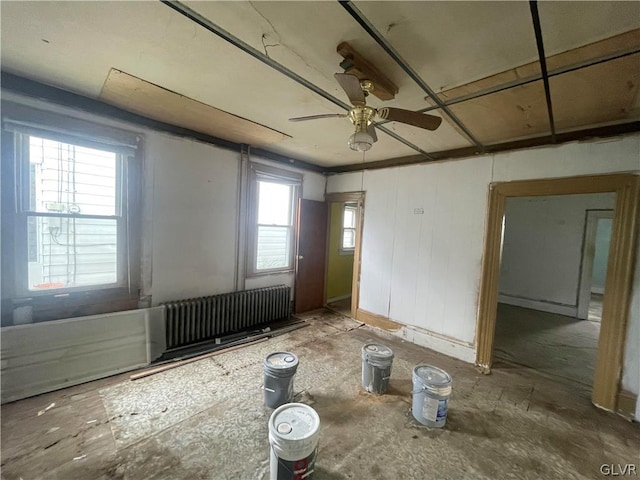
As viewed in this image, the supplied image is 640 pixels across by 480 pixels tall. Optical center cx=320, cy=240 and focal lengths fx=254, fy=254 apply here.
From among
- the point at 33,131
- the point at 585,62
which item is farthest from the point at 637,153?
the point at 33,131

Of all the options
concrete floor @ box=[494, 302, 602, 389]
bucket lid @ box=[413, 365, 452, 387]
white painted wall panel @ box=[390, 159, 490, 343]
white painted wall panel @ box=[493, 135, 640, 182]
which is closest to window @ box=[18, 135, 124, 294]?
bucket lid @ box=[413, 365, 452, 387]

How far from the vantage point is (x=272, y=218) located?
4285mm

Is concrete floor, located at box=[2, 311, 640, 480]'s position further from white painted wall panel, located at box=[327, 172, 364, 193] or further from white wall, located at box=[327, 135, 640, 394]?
white painted wall panel, located at box=[327, 172, 364, 193]

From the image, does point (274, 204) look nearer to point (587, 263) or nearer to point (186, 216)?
point (186, 216)

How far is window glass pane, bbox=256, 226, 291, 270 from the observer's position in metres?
4.16

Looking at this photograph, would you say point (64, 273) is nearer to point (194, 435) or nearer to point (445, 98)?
point (194, 435)

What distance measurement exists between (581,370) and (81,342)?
17.7ft

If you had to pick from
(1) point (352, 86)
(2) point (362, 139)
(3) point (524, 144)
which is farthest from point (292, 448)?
(3) point (524, 144)

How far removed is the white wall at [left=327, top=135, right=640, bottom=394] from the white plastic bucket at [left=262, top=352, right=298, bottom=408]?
7.14 feet

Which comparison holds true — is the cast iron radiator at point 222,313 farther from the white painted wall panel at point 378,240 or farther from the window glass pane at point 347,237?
the window glass pane at point 347,237

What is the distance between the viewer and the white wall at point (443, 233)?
97.0 inches

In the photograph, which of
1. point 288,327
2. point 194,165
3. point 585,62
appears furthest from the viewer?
point 288,327

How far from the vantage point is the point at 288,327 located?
12.7 feet

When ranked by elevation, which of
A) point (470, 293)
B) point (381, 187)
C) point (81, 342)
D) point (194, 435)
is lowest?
point (194, 435)
